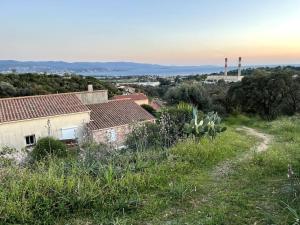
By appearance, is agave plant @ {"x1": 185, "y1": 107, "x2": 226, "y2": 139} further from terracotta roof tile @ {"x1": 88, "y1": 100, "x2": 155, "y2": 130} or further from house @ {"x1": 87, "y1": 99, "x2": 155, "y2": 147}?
terracotta roof tile @ {"x1": 88, "y1": 100, "x2": 155, "y2": 130}

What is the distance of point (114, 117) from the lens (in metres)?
25.4

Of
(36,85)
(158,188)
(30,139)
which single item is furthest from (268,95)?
(36,85)

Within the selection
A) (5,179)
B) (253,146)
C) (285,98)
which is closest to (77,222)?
(5,179)

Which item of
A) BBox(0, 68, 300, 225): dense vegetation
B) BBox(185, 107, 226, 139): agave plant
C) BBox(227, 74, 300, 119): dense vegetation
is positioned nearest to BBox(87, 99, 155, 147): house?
BBox(227, 74, 300, 119): dense vegetation

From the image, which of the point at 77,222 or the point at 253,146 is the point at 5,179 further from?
the point at 253,146

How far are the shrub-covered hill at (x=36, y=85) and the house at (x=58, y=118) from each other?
45.2 feet

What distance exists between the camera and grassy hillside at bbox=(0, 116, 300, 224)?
3.96 metres

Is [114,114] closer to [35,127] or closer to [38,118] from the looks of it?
[38,118]

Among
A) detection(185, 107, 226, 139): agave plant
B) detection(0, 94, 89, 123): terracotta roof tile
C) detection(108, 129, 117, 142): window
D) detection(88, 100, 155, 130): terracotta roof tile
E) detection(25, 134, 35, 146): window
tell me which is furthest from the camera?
detection(88, 100, 155, 130): terracotta roof tile

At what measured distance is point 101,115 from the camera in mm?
25500

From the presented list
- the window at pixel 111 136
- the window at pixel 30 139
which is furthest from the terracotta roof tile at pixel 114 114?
the window at pixel 30 139

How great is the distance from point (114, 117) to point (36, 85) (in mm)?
20820

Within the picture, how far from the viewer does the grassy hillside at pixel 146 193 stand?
396 cm

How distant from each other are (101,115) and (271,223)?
22.4 m
